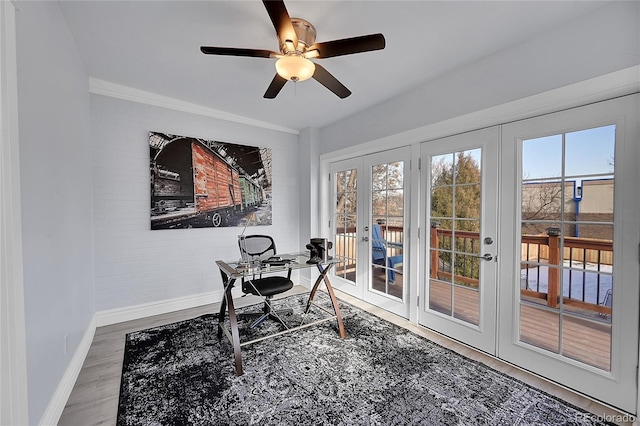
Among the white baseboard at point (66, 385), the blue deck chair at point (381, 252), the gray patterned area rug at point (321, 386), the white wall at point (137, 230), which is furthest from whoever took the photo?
the blue deck chair at point (381, 252)

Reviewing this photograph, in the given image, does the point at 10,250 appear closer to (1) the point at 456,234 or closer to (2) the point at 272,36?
(2) the point at 272,36

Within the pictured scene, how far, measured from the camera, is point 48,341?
5.10ft

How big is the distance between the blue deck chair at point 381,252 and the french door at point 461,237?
0.43 metres

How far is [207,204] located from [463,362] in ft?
10.7

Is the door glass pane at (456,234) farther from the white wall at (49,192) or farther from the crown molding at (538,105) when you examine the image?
the white wall at (49,192)

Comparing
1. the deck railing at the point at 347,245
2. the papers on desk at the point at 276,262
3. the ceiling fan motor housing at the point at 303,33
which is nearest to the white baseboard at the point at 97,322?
the papers on desk at the point at 276,262

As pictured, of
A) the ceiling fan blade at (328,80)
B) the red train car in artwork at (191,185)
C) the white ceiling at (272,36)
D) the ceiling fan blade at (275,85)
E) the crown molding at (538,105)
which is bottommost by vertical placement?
the red train car in artwork at (191,185)

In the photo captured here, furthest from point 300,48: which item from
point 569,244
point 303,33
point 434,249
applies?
point 569,244

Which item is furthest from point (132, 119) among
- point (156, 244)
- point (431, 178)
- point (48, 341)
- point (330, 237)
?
point (431, 178)

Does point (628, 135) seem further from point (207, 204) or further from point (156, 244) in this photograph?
point (156, 244)

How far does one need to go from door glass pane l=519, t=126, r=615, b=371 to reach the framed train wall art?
3.16m

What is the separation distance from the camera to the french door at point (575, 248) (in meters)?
1.68

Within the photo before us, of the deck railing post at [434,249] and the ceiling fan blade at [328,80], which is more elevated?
the ceiling fan blade at [328,80]

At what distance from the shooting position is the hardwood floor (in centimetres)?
168
